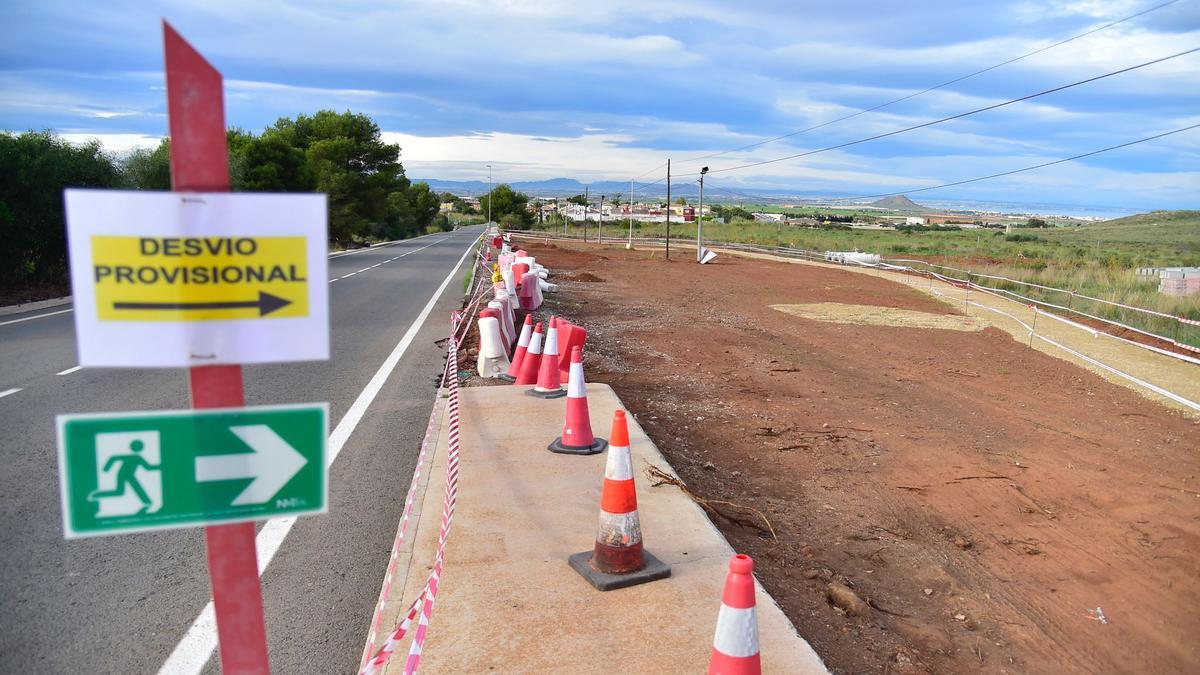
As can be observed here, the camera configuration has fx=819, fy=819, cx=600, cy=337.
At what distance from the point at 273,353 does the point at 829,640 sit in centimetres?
348

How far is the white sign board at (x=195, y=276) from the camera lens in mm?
1810

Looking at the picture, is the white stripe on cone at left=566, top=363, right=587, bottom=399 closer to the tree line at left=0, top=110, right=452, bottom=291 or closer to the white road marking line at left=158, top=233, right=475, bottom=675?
the white road marking line at left=158, top=233, right=475, bottom=675

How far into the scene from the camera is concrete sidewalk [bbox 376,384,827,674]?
375cm

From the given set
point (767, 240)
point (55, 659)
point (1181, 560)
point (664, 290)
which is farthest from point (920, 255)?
point (55, 659)

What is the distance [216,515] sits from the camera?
2.00 metres

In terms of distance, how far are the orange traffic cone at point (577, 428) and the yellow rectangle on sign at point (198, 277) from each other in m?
4.81

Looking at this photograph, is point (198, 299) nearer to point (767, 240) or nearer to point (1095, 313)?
point (1095, 313)

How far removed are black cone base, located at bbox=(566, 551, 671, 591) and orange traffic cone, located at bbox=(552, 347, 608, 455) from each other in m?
2.10

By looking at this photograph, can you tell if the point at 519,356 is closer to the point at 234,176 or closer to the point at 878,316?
the point at 878,316

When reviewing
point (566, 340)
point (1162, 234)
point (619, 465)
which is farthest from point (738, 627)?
point (1162, 234)

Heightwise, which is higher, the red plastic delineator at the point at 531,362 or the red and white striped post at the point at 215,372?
the red and white striped post at the point at 215,372

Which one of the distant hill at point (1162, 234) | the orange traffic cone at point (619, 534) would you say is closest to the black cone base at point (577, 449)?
the orange traffic cone at point (619, 534)

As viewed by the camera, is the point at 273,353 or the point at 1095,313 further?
the point at 1095,313

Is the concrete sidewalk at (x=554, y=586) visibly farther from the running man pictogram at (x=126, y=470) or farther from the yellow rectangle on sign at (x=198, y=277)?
the yellow rectangle on sign at (x=198, y=277)
